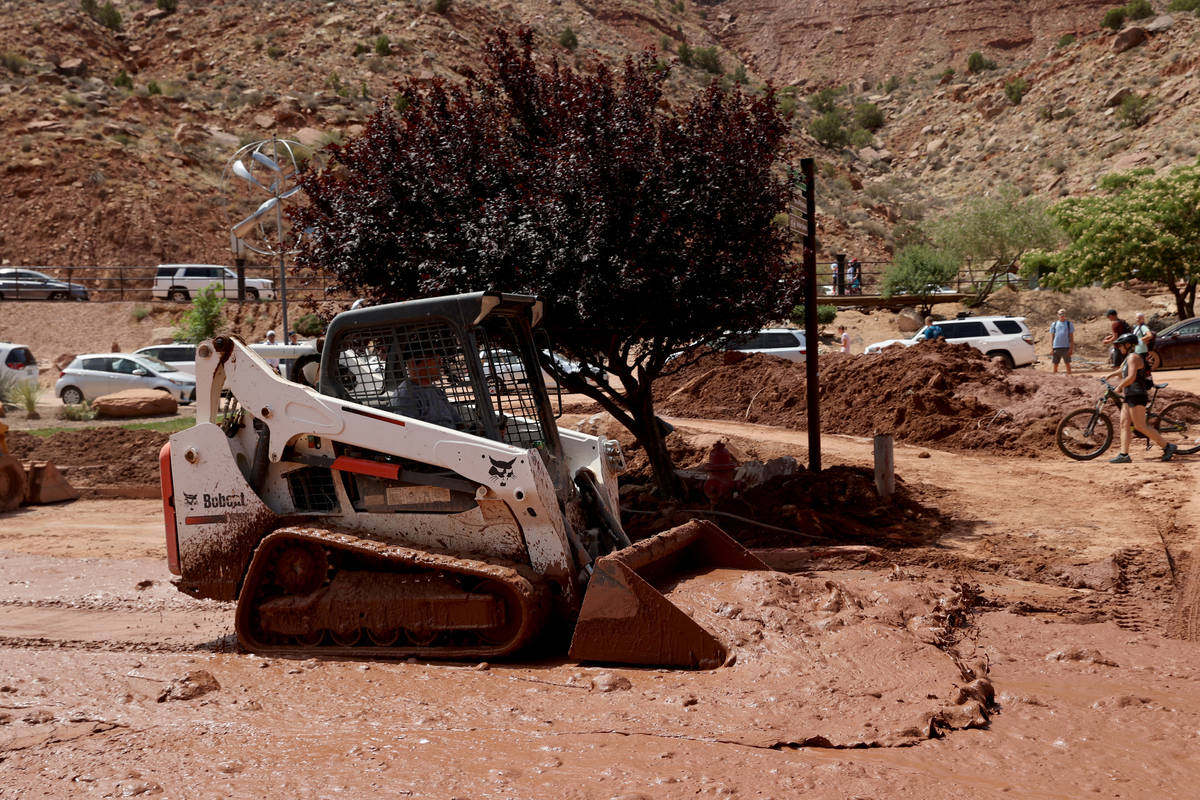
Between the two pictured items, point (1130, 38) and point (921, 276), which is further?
point (1130, 38)

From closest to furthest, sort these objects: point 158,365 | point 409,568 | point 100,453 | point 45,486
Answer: point 409,568
point 45,486
point 100,453
point 158,365

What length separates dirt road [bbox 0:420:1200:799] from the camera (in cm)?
462

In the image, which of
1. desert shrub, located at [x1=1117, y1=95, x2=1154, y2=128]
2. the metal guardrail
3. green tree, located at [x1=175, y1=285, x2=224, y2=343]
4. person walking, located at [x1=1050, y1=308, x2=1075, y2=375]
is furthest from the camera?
desert shrub, located at [x1=1117, y1=95, x2=1154, y2=128]

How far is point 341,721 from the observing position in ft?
18.0

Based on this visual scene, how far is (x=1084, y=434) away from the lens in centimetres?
1505

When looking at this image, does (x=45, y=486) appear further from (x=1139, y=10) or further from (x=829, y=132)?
(x=1139, y=10)

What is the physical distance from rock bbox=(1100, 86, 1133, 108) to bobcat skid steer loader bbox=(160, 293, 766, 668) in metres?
63.1

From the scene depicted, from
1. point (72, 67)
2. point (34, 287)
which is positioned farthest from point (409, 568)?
point (72, 67)

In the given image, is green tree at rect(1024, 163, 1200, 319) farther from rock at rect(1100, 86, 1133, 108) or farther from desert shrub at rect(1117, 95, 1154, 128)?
rock at rect(1100, 86, 1133, 108)

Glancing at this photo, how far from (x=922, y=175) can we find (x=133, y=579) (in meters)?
66.5

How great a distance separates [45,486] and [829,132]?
66777 mm

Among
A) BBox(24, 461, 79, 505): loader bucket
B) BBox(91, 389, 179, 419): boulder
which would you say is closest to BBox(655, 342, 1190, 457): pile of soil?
BBox(24, 461, 79, 505): loader bucket

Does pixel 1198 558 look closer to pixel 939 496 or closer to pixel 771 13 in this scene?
pixel 939 496

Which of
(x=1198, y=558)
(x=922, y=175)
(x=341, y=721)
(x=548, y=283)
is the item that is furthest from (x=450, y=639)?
(x=922, y=175)
